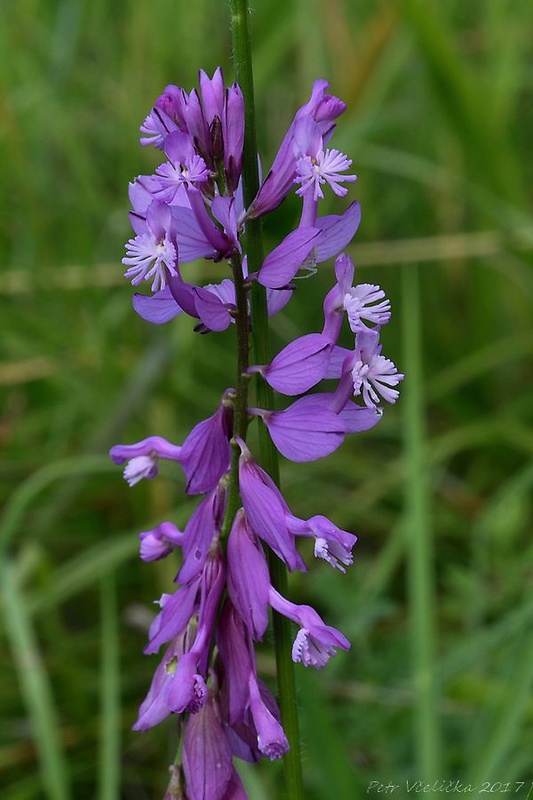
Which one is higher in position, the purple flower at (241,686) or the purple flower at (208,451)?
the purple flower at (208,451)

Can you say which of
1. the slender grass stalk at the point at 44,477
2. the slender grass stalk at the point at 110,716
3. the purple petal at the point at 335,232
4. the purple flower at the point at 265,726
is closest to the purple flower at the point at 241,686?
the purple flower at the point at 265,726

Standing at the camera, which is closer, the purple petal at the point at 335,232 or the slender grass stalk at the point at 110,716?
the purple petal at the point at 335,232

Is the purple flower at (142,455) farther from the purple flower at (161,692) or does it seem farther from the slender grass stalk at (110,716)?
the slender grass stalk at (110,716)

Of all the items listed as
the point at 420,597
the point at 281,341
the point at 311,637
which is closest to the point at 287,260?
the point at 311,637

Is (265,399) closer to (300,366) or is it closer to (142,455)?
(300,366)

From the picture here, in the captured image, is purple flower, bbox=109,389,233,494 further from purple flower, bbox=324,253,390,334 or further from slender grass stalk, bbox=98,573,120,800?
slender grass stalk, bbox=98,573,120,800

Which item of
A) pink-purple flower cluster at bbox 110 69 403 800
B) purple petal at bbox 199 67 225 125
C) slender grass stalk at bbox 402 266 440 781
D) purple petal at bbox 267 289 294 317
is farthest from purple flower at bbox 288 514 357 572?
slender grass stalk at bbox 402 266 440 781
